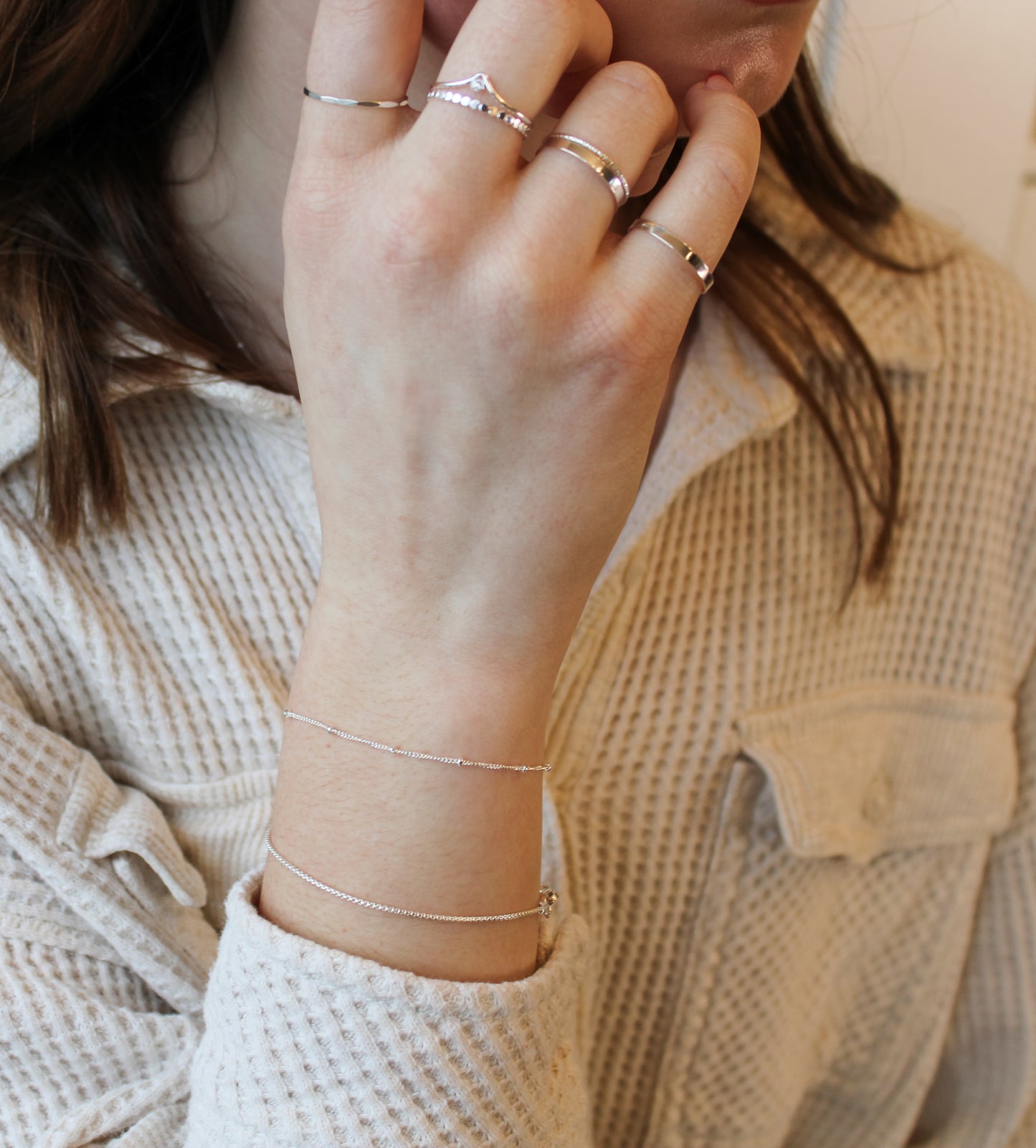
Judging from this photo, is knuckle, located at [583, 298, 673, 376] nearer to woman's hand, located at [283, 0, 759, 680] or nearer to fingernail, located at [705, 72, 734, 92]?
woman's hand, located at [283, 0, 759, 680]

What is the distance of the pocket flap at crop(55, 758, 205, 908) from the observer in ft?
2.34

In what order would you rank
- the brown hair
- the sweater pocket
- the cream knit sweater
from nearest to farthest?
1. the cream knit sweater
2. the brown hair
3. the sweater pocket

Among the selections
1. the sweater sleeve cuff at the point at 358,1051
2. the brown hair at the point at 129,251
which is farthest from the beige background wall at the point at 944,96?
the sweater sleeve cuff at the point at 358,1051

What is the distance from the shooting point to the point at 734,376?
0.83 m

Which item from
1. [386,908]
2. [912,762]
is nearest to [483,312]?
[386,908]

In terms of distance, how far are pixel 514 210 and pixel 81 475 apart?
384 mm

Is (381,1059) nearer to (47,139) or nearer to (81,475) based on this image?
(81,475)

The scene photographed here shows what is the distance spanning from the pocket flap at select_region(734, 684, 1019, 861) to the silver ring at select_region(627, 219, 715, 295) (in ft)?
1.46

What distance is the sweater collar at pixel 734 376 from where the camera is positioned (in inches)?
29.9

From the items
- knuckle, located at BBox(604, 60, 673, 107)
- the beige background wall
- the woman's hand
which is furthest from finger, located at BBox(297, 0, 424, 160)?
the beige background wall

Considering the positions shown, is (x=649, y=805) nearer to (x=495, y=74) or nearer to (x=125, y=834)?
(x=125, y=834)

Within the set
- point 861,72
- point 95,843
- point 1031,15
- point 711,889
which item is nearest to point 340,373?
point 95,843

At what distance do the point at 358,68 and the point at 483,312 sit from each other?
0.15m

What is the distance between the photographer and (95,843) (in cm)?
72
